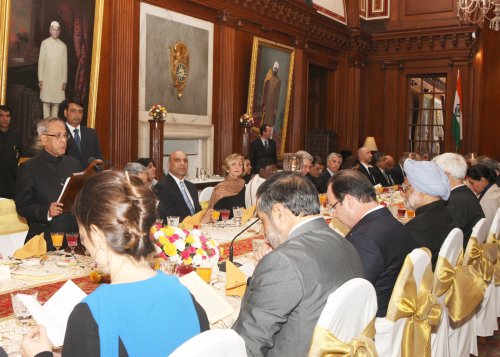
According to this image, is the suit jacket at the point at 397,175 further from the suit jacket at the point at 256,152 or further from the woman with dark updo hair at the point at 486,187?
the woman with dark updo hair at the point at 486,187

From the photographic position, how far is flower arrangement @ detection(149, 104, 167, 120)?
8039 mm

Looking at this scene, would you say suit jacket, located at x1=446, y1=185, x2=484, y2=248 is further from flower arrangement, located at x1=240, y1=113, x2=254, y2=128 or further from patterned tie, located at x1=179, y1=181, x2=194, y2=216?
flower arrangement, located at x1=240, y1=113, x2=254, y2=128

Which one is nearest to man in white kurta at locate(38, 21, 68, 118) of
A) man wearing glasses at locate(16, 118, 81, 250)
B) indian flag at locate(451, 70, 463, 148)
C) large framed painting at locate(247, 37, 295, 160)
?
man wearing glasses at locate(16, 118, 81, 250)

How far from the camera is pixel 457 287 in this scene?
133 inches

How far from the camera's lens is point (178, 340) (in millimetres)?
1585

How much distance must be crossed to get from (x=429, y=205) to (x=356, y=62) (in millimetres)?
11282

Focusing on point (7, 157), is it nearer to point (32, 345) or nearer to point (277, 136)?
point (32, 345)

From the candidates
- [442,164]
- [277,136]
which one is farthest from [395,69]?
[442,164]

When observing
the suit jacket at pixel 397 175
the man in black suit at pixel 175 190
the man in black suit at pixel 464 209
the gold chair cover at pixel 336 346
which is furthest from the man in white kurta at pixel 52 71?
the suit jacket at pixel 397 175

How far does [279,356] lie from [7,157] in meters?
5.23

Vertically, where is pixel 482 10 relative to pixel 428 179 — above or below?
above

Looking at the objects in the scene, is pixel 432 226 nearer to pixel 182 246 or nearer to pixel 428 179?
pixel 428 179

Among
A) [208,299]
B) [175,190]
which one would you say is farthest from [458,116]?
[208,299]

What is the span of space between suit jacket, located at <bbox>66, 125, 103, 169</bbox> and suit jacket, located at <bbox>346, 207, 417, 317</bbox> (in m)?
4.20
